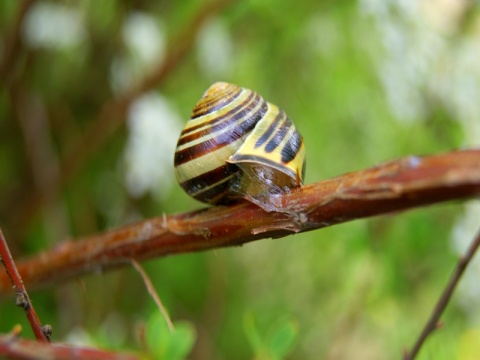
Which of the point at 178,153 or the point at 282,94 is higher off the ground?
the point at 178,153

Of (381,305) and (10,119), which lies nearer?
(381,305)

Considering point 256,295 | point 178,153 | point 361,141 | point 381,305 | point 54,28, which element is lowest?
point 256,295

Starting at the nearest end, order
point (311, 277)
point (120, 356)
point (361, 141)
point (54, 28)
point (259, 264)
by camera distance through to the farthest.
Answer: point (120, 356)
point (54, 28)
point (361, 141)
point (311, 277)
point (259, 264)

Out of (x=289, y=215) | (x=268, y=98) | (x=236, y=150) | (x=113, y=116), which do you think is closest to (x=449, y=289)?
(x=289, y=215)

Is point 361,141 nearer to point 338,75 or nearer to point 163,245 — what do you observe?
point 338,75

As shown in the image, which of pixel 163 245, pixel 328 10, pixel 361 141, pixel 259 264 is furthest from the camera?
pixel 259 264

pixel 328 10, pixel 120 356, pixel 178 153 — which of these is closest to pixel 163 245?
pixel 178 153

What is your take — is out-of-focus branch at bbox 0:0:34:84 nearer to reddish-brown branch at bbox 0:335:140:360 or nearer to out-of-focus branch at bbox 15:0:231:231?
out-of-focus branch at bbox 15:0:231:231

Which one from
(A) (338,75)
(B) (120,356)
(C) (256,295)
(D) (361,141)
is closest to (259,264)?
(C) (256,295)

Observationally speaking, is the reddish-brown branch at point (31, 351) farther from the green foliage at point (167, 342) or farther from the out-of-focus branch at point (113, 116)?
the out-of-focus branch at point (113, 116)
